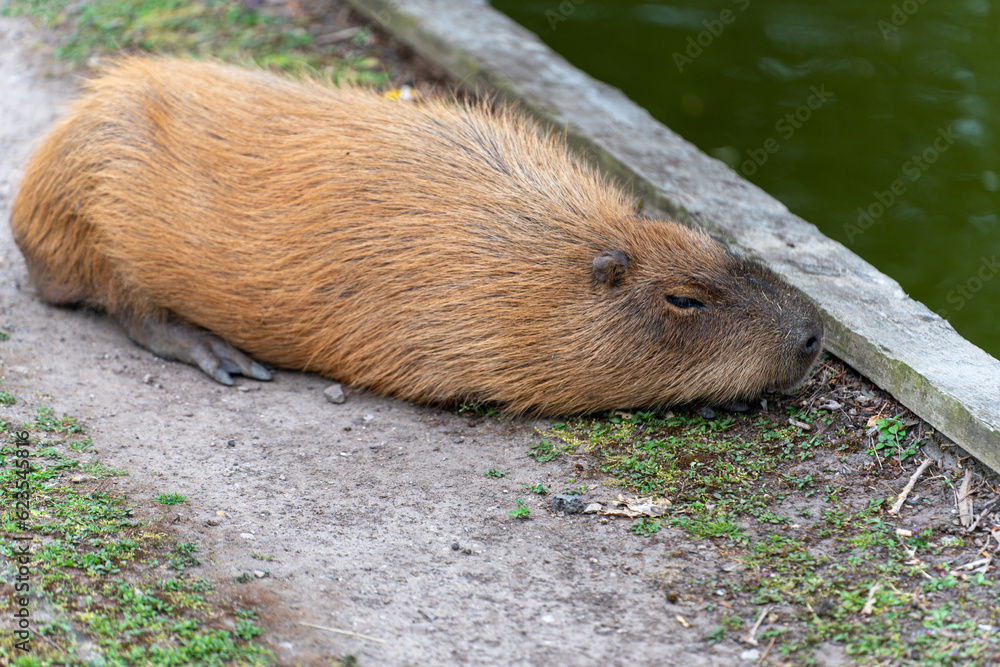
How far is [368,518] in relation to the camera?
10.8 ft

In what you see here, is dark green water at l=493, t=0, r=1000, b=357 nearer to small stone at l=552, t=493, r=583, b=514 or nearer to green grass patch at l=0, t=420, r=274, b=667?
small stone at l=552, t=493, r=583, b=514

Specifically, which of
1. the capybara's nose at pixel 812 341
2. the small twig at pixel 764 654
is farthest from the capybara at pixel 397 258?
the small twig at pixel 764 654

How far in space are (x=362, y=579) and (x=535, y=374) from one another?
123 cm

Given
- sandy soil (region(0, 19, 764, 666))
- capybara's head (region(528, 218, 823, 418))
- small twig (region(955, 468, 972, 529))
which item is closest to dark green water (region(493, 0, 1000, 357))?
capybara's head (region(528, 218, 823, 418))

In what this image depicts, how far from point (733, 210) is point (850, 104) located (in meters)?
2.60

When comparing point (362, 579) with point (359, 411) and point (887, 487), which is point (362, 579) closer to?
point (359, 411)

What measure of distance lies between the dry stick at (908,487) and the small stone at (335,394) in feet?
7.18

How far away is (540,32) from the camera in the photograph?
299 inches

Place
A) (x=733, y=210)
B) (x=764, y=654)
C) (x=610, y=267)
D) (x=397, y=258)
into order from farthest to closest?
(x=733, y=210), (x=397, y=258), (x=610, y=267), (x=764, y=654)

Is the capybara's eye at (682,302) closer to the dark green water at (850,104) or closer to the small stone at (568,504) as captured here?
the small stone at (568,504)

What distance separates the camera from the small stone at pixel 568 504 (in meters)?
3.30

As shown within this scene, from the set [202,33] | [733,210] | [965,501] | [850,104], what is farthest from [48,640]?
[850,104]

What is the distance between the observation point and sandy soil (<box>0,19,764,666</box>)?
270cm

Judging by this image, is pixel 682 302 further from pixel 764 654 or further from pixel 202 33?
pixel 202 33
